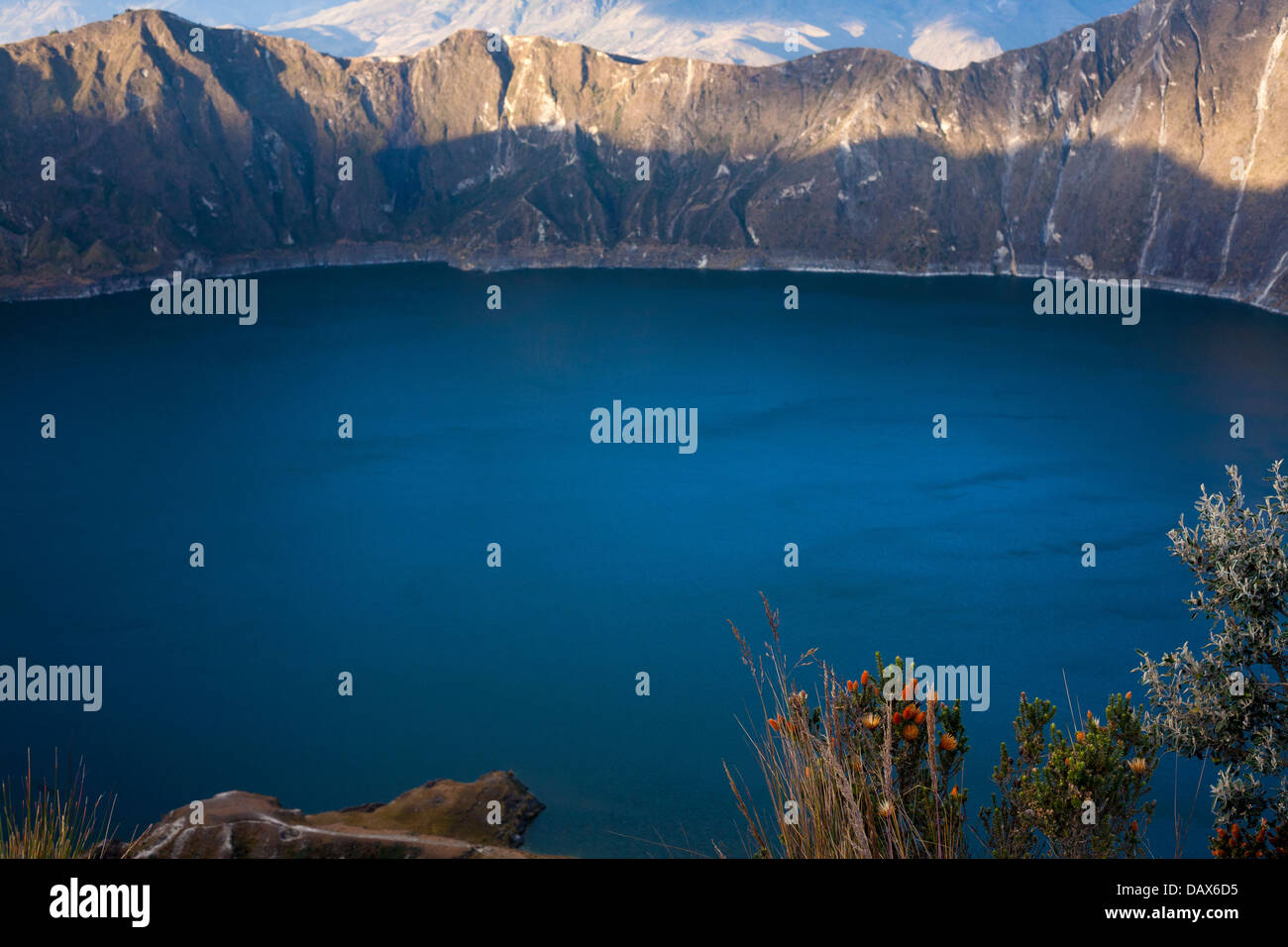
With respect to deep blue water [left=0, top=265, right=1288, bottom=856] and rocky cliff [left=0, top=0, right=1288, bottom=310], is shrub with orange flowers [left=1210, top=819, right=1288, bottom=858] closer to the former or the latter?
deep blue water [left=0, top=265, right=1288, bottom=856]

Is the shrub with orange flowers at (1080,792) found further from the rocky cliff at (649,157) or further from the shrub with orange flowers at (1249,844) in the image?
the rocky cliff at (649,157)

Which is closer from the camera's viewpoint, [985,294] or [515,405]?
[515,405]

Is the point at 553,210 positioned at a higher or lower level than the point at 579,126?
lower

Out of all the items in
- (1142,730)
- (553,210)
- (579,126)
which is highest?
(579,126)

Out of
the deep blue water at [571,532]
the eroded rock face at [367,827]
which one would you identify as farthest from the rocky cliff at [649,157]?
the eroded rock face at [367,827]

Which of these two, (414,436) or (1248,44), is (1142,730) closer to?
(414,436)

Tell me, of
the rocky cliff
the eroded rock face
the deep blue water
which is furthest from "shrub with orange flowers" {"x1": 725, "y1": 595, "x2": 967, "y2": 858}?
the rocky cliff
